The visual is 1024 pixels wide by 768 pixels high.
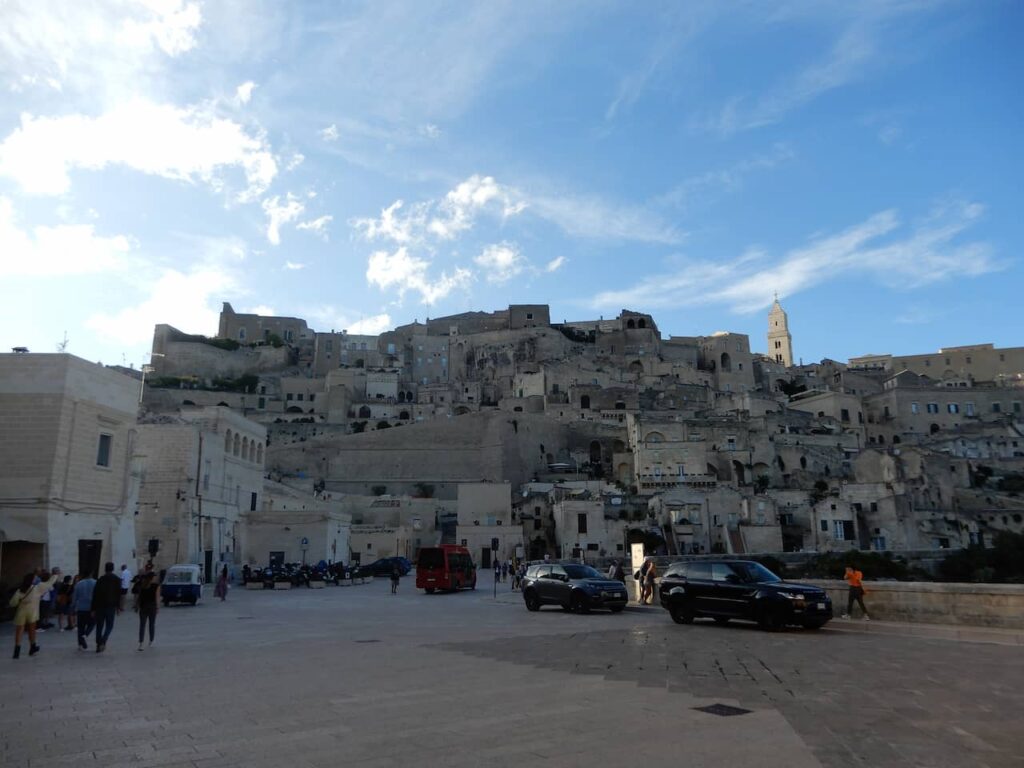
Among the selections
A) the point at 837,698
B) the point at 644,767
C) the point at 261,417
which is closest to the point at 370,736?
the point at 644,767

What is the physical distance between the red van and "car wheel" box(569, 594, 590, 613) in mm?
8714

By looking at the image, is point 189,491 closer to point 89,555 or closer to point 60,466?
point 89,555

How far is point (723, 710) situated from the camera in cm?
628

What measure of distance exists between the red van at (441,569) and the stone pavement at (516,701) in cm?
1245

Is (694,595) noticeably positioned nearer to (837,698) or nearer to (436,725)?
(837,698)

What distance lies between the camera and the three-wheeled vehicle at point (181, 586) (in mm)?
20344

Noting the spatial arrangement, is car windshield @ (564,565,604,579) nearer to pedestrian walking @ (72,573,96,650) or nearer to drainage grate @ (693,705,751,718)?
pedestrian walking @ (72,573,96,650)

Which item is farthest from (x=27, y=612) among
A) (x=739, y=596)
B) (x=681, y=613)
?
(x=739, y=596)

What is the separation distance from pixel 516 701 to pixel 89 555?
16749mm

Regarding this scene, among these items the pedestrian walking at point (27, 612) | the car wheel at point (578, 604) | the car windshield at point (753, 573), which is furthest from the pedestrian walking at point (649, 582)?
the pedestrian walking at point (27, 612)

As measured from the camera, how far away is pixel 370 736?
5.57 m

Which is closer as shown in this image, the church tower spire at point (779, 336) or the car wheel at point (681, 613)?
the car wheel at point (681, 613)

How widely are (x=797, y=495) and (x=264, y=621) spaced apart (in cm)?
4078

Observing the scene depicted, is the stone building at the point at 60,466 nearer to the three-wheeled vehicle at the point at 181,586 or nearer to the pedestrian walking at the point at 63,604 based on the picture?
the three-wheeled vehicle at the point at 181,586
